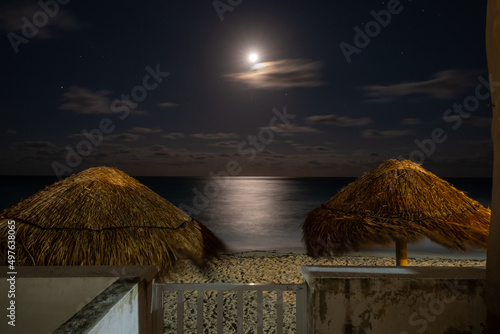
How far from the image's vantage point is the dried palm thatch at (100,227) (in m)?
3.15

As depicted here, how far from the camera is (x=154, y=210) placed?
371cm

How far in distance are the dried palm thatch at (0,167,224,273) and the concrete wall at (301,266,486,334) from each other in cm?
204

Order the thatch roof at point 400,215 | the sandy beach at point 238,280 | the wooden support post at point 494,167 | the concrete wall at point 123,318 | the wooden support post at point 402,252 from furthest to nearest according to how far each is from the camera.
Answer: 1. the sandy beach at point 238,280
2. the wooden support post at point 402,252
3. the thatch roof at point 400,215
4. the wooden support post at point 494,167
5. the concrete wall at point 123,318

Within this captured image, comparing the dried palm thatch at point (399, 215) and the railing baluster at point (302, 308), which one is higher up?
the dried palm thatch at point (399, 215)

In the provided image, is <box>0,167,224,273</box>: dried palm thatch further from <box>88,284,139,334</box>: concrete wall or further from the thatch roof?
<box>88,284,139,334</box>: concrete wall

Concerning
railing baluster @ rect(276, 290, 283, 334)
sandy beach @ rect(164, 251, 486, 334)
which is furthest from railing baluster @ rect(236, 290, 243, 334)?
sandy beach @ rect(164, 251, 486, 334)

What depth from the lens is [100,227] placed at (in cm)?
330

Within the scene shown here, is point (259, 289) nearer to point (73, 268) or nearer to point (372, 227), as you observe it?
point (73, 268)

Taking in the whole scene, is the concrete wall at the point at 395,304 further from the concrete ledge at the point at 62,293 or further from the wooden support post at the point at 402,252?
the wooden support post at the point at 402,252

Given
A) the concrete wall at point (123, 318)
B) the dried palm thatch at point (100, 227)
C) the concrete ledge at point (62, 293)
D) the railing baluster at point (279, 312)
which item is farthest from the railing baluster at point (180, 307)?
the dried palm thatch at point (100, 227)

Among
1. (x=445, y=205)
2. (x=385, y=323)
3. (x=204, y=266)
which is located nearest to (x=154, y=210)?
(x=204, y=266)

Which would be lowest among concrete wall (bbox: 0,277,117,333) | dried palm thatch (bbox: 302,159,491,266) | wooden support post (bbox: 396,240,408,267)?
wooden support post (bbox: 396,240,408,267)

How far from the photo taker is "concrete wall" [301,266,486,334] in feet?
6.23

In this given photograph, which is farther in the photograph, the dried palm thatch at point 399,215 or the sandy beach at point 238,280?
the sandy beach at point 238,280
